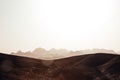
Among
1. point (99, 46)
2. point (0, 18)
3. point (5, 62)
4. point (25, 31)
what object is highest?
point (0, 18)

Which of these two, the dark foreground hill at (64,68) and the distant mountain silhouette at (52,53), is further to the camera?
the distant mountain silhouette at (52,53)

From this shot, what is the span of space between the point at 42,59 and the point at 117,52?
0.60 m

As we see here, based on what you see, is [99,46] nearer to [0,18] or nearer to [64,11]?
[64,11]

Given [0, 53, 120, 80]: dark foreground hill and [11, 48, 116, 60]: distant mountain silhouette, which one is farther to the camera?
[11, 48, 116, 60]: distant mountain silhouette

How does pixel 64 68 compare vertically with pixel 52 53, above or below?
below

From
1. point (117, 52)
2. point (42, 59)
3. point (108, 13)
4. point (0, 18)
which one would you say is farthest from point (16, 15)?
point (117, 52)

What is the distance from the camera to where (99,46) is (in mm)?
1773

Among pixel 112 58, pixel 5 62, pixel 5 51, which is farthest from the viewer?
pixel 5 51

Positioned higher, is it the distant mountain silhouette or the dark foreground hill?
the distant mountain silhouette

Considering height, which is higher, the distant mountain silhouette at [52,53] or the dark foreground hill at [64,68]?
the distant mountain silhouette at [52,53]

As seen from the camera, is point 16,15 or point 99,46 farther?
point 16,15

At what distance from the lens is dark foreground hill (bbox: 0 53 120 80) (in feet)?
5.33

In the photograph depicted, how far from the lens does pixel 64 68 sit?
1674mm

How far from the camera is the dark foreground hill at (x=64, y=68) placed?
1.62 m
